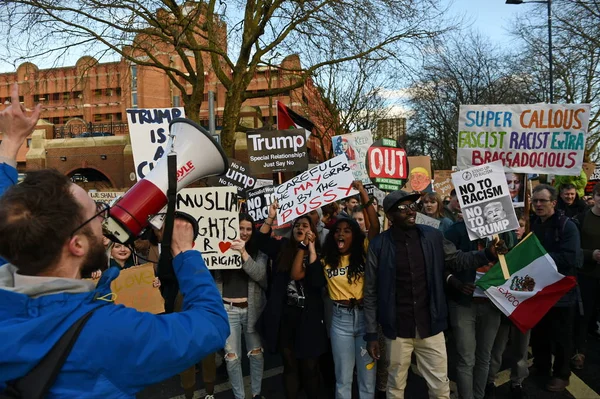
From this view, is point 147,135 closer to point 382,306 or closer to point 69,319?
point 382,306

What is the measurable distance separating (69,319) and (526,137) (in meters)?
4.69

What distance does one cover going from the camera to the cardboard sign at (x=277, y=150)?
244 inches

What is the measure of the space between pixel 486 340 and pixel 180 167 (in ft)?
10.8

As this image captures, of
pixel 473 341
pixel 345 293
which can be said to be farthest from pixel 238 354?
pixel 473 341

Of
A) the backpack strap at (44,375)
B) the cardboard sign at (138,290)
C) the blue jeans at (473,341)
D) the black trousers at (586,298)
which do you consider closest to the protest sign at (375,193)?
the black trousers at (586,298)

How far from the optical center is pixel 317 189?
4109mm

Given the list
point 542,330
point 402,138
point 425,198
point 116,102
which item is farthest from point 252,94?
point 116,102

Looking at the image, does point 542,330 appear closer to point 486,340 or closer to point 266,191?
point 486,340

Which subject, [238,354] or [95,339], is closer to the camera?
[95,339]

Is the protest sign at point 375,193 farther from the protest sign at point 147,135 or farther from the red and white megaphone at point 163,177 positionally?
the red and white megaphone at point 163,177

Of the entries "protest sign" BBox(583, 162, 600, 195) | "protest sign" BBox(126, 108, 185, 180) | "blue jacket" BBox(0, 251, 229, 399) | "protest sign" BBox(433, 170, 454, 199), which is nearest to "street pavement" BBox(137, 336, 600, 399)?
"protest sign" BBox(126, 108, 185, 180)

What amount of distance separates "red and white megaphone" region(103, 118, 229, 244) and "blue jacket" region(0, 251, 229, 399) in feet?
1.10

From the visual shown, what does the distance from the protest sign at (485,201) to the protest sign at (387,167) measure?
1.28 meters

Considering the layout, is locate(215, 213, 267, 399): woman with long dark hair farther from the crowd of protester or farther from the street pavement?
the street pavement
